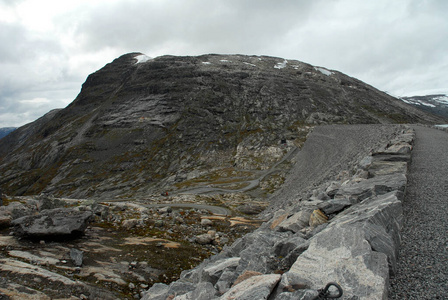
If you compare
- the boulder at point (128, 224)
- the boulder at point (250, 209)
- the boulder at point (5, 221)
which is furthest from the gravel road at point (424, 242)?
the boulder at point (250, 209)

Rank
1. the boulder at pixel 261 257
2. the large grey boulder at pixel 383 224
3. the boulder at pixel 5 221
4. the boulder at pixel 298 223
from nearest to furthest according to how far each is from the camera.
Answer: the large grey boulder at pixel 383 224, the boulder at pixel 261 257, the boulder at pixel 298 223, the boulder at pixel 5 221

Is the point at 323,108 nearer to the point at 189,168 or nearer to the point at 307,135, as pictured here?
the point at 307,135

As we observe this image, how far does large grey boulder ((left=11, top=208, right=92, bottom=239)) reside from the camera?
659 inches

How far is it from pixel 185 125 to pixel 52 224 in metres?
125

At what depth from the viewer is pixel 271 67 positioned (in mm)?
195000

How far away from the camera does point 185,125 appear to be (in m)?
141

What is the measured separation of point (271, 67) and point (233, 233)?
184 meters

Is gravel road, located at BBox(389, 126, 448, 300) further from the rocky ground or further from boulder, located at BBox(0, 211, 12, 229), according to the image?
boulder, located at BBox(0, 211, 12, 229)

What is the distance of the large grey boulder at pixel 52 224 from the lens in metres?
16.8

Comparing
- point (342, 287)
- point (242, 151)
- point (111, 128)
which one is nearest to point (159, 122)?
point (111, 128)

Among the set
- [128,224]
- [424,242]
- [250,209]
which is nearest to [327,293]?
[424,242]

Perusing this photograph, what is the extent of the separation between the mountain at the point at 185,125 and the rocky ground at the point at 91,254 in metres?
69.9

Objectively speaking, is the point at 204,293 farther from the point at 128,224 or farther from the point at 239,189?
the point at 239,189

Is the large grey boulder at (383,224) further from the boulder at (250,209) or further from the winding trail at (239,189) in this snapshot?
the winding trail at (239,189)
